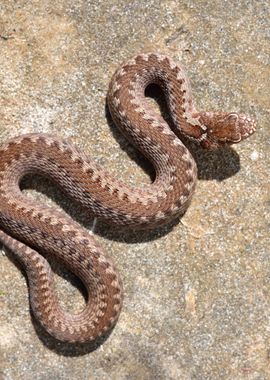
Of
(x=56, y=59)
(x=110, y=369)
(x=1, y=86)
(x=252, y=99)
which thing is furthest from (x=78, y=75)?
(x=110, y=369)

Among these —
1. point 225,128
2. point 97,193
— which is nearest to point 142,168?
point 97,193

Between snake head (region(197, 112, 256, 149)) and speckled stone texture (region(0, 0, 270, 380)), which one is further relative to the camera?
speckled stone texture (region(0, 0, 270, 380))

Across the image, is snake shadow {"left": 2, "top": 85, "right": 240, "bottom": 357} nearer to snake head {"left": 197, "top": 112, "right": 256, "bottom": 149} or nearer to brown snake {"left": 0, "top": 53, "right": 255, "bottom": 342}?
brown snake {"left": 0, "top": 53, "right": 255, "bottom": 342}

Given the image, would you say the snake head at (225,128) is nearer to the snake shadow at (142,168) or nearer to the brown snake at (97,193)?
the brown snake at (97,193)

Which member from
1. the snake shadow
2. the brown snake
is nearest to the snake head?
the brown snake

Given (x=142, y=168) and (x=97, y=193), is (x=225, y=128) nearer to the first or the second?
(x=142, y=168)

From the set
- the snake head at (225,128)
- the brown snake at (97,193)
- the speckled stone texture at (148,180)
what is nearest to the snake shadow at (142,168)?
the speckled stone texture at (148,180)
